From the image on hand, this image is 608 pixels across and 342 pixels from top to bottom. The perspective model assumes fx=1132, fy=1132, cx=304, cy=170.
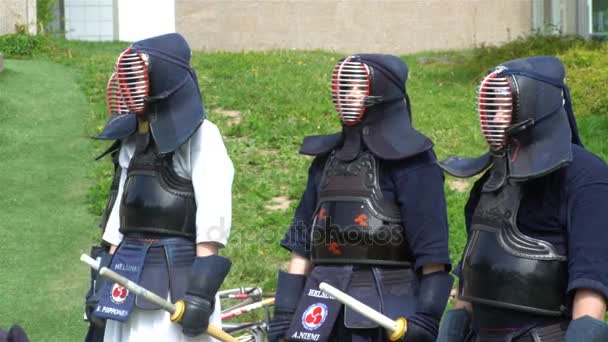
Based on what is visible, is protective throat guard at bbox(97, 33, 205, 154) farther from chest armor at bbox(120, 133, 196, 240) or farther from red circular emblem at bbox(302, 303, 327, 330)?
red circular emblem at bbox(302, 303, 327, 330)

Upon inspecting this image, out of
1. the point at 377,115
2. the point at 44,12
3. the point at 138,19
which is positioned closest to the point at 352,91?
the point at 377,115

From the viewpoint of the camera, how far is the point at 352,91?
4.33 meters

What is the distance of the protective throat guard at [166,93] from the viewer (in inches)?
177

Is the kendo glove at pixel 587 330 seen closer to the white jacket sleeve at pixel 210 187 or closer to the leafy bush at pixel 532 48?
the white jacket sleeve at pixel 210 187

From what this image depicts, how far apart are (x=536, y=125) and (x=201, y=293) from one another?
153 centimetres

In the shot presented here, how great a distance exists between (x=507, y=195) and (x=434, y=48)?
1973 centimetres

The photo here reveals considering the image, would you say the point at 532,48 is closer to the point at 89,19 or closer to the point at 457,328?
the point at 89,19

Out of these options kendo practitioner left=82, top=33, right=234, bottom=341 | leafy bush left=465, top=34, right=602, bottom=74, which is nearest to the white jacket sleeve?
kendo practitioner left=82, top=33, right=234, bottom=341

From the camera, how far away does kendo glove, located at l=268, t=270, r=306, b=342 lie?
4367 millimetres

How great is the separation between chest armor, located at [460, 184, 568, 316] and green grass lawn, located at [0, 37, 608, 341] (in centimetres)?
453

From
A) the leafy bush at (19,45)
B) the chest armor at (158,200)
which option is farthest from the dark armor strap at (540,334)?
the leafy bush at (19,45)

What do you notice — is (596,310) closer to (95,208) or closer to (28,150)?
(95,208)

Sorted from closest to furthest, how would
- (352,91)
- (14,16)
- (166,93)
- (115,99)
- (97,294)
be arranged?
(352,91)
(166,93)
(97,294)
(115,99)
(14,16)

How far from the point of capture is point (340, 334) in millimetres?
4230
